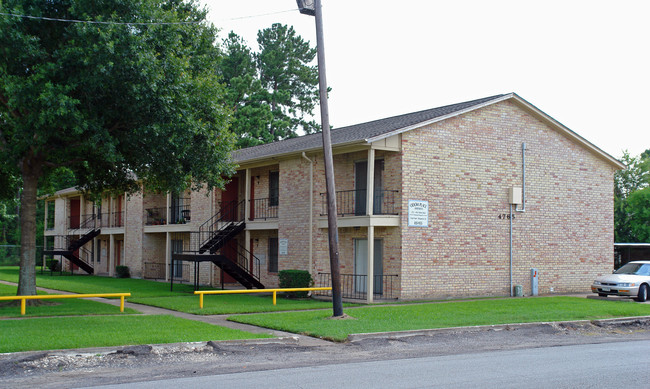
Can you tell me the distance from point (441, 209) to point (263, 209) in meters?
8.66

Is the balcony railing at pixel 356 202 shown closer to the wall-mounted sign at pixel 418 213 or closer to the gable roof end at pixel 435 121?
the wall-mounted sign at pixel 418 213

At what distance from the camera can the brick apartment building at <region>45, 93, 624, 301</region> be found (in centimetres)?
2138

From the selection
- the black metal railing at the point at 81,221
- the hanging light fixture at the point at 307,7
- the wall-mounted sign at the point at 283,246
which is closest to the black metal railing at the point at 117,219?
the black metal railing at the point at 81,221

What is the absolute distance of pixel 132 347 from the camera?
448 inches

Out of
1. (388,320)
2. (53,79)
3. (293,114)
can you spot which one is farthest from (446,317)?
(293,114)

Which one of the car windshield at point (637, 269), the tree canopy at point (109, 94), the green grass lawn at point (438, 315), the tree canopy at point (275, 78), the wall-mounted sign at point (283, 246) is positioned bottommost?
the green grass lawn at point (438, 315)

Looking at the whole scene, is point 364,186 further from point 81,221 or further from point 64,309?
point 81,221

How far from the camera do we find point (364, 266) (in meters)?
23.1

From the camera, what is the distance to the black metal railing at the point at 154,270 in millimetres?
34469

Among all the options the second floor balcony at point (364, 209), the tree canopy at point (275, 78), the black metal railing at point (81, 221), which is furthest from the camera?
the tree canopy at point (275, 78)

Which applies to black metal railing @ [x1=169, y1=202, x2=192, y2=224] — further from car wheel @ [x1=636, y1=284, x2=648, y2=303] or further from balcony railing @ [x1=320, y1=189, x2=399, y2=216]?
car wheel @ [x1=636, y1=284, x2=648, y2=303]

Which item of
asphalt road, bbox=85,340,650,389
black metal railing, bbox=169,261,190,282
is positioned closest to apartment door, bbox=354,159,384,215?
asphalt road, bbox=85,340,650,389

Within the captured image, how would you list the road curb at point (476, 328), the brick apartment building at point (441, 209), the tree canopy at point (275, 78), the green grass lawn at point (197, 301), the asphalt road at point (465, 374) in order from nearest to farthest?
the asphalt road at point (465, 374), the road curb at point (476, 328), the green grass lawn at point (197, 301), the brick apartment building at point (441, 209), the tree canopy at point (275, 78)

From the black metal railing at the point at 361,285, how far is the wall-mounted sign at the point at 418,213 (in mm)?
1850
